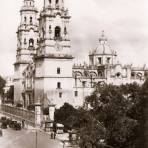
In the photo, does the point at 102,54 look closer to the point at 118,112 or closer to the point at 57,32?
the point at 57,32

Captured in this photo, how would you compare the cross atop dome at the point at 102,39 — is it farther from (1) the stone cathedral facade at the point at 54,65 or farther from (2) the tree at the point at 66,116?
(2) the tree at the point at 66,116

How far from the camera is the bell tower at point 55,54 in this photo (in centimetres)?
4578

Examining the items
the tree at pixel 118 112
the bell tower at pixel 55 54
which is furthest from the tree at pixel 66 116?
the tree at pixel 118 112

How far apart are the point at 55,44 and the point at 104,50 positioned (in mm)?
17680

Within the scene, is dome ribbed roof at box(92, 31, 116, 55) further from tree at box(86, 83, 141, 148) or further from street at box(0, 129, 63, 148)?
tree at box(86, 83, 141, 148)

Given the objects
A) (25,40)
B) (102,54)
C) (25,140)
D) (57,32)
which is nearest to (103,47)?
(102,54)

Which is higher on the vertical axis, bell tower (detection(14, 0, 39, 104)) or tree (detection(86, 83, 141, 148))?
bell tower (detection(14, 0, 39, 104))

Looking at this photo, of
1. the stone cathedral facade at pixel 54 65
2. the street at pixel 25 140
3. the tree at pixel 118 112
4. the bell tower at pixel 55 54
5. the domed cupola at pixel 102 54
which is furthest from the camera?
the domed cupola at pixel 102 54

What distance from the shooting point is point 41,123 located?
35.9m

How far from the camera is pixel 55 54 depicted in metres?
46.0

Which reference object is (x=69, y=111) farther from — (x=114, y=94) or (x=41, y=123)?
(x=114, y=94)

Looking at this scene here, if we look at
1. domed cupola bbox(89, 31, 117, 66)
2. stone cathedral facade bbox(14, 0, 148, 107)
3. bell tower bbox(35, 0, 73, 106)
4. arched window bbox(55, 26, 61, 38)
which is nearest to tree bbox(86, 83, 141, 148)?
stone cathedral facade bbox(14, 0, 148, 107)

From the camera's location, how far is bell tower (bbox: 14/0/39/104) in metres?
55.4

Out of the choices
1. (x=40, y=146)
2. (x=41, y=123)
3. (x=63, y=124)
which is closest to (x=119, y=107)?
(x=40, y=146)
